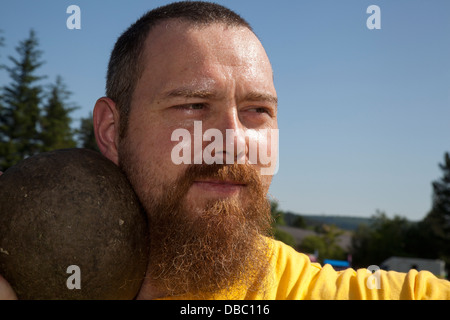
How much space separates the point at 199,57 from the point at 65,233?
1.51 metres

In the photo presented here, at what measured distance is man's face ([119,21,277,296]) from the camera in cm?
281

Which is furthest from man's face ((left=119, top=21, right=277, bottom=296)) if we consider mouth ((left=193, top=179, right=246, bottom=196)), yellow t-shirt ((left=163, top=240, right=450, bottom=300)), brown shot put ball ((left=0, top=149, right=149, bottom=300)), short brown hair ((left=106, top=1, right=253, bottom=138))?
yellow t-shirt ((left=163, top=240, right=450, bottom=300))

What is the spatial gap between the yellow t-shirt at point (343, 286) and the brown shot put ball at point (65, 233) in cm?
64

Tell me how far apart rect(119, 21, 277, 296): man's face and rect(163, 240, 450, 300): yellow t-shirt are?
490mm

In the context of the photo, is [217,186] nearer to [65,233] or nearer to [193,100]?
[193,100]

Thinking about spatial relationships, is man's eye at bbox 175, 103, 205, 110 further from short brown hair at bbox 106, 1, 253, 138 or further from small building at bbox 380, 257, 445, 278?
small building at bbox 380, 257, 445, 278

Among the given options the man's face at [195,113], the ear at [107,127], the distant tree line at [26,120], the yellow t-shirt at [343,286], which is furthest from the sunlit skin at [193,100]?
the distant tree line at [26,120]

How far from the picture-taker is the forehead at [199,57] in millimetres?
2926

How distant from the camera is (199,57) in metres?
2.97

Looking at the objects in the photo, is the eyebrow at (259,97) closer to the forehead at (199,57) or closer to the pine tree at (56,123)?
the forehead at (199,57)

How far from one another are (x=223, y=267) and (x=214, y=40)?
5.46 feet
